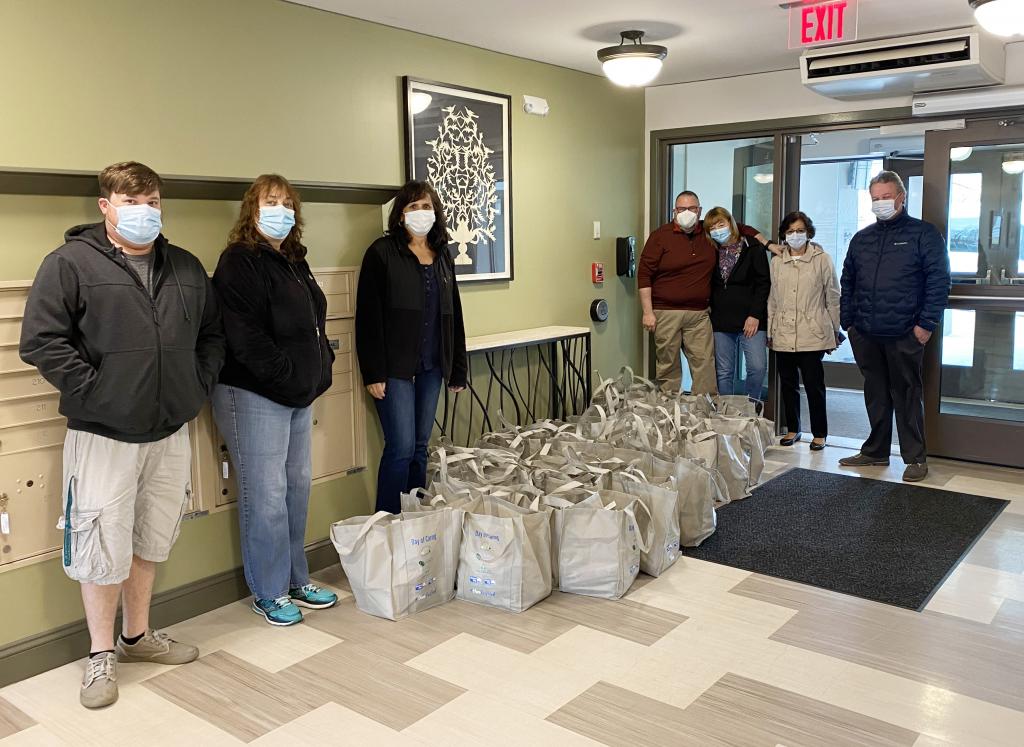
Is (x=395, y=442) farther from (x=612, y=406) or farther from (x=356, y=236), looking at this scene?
(x=612, y=406)

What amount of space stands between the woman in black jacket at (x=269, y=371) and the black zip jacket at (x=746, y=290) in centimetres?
293

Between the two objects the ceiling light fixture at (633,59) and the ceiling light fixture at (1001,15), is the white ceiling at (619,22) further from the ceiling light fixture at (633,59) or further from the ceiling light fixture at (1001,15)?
the ceiling light fixture at (1001,15)

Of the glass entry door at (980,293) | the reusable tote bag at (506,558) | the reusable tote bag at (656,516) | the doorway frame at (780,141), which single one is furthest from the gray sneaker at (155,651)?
the glass entry door at (980,293)

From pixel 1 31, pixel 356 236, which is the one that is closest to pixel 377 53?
pixel 356 236

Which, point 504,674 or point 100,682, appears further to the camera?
point 504,674

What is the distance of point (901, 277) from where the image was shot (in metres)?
4.70

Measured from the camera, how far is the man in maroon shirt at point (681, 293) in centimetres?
542

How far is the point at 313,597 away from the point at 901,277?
336cm

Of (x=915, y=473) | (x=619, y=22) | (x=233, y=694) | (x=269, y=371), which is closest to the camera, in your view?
(x=233, y=694)

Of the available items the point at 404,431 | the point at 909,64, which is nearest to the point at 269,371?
the point at 404,431

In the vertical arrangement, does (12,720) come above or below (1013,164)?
below

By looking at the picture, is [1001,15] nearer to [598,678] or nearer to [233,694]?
[598,678]

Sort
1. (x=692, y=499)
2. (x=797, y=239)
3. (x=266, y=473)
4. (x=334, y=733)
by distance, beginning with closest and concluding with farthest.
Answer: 1. (x=334, y=733)
2. (x=266, y=473)
3. (x=692, y=499)
4. (x=797, y=239)

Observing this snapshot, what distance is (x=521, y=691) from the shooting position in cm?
265
